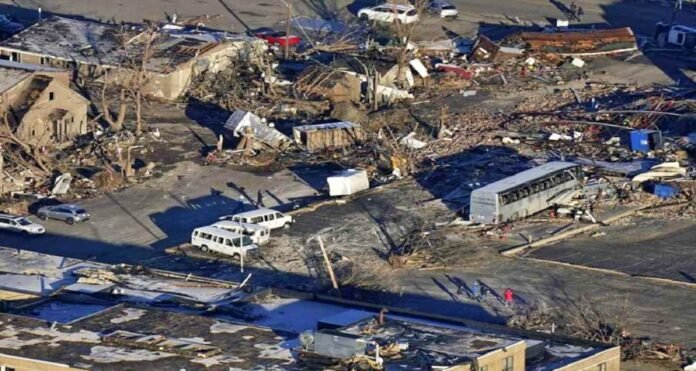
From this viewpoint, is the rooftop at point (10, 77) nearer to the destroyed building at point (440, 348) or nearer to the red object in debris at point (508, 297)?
the red object in debris at point (508, 297)

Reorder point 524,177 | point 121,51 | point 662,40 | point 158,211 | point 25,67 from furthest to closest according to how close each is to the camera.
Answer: point 662,40 < point 121,51 < point 25,67 < point 158,211 < point 524,177

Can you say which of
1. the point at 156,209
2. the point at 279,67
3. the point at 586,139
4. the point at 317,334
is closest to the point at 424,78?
the point at 279,67

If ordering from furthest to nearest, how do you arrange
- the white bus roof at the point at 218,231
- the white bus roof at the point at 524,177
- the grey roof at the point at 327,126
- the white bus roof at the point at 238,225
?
the grey roof at the point at 327,126 < the white bus roof at the point at 524,177 < the white bus roof at the point at 238,225 < the white bus roof at the point at 218,231

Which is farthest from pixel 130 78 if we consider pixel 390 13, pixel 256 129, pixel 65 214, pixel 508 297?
pixel 508 297

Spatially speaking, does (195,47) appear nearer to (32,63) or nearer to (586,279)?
(32,63)

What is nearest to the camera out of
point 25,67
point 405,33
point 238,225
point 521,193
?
point 238,225

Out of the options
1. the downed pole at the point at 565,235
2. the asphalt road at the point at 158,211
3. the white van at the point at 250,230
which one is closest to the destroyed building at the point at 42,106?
the asphalt road at the point at 158,211

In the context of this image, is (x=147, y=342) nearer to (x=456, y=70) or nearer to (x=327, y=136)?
(x=327, y=136)
